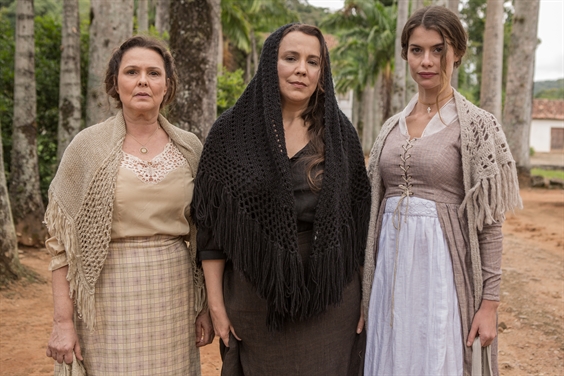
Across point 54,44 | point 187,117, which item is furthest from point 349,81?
point 187,117

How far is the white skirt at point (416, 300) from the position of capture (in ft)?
7.73

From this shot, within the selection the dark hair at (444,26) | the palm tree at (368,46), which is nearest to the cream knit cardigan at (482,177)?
the dark hair at (444,26)

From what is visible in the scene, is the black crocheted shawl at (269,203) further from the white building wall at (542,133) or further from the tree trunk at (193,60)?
the white building wall at (542,133)

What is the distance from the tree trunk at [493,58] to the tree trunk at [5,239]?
10996mm

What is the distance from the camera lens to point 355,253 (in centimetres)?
255

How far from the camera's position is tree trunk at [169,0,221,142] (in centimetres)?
525

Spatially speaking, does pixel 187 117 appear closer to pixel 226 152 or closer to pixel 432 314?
pixel 226 152

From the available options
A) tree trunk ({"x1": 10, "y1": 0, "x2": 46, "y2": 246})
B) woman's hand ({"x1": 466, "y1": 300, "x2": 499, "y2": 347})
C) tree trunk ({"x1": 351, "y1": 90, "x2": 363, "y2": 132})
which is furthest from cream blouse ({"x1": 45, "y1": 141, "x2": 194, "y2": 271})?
tree trunk ({"x1": 351, "y1": 90, "x2": 363, "y2": 132})

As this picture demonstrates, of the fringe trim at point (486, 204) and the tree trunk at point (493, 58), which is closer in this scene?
the fringe trim at point (486, 204)

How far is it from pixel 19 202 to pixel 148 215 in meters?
5.74

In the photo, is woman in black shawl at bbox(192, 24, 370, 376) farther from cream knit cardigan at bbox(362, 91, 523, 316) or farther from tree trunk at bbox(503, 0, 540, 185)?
tree trunk at bbox(503, 0, 540, 185)

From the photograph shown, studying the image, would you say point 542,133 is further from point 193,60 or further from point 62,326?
point 62,326

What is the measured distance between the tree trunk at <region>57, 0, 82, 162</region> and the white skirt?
20.5 feet

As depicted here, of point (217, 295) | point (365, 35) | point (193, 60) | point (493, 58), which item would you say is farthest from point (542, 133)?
point (217, 295)
